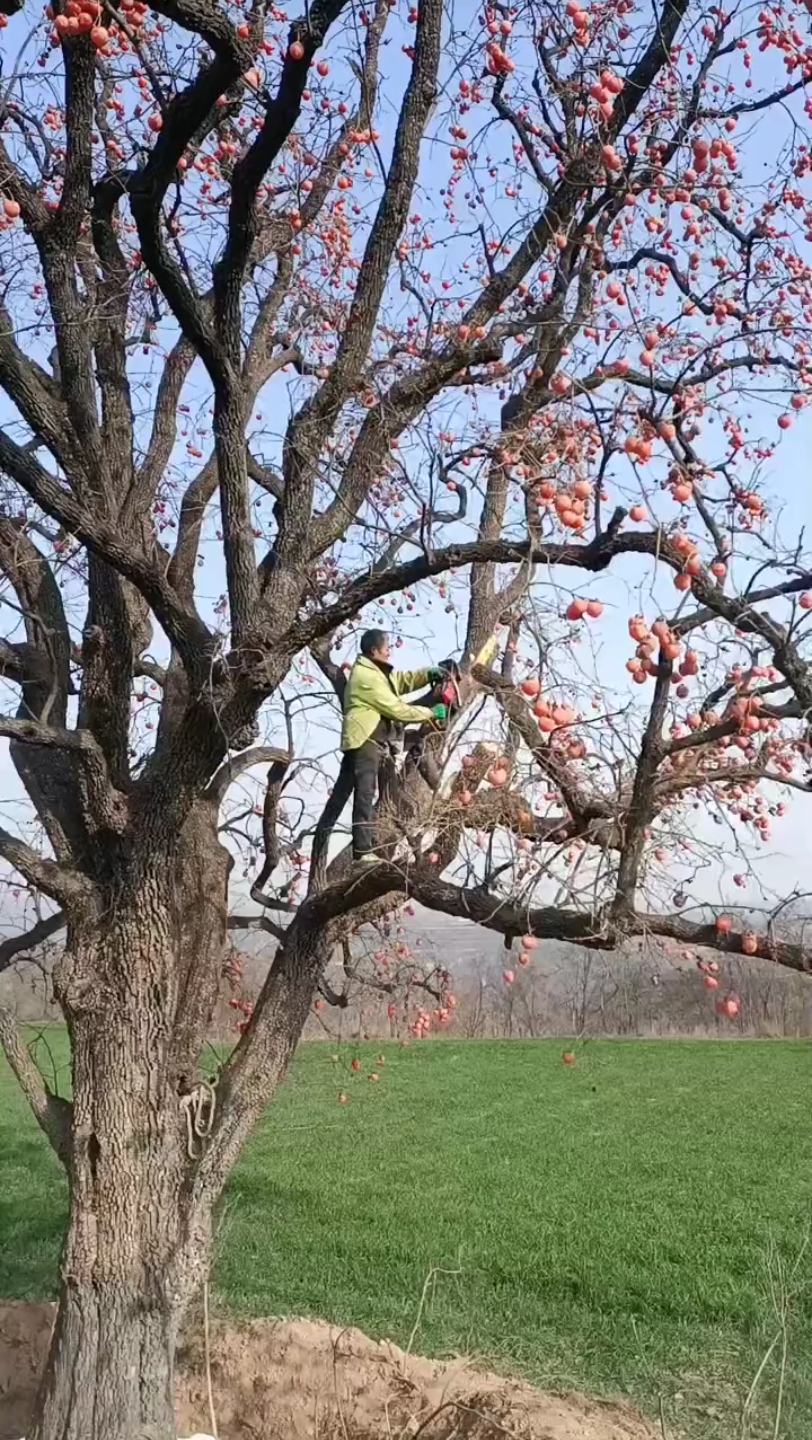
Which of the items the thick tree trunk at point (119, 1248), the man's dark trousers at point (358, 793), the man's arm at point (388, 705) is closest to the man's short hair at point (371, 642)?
the man's arm at point (388, 705)

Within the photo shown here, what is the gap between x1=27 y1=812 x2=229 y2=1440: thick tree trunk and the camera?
12.8ft

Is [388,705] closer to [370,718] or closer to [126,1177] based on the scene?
[370,718]

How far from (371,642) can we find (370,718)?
0.39 meters

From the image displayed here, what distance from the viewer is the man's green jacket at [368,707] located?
177 inches

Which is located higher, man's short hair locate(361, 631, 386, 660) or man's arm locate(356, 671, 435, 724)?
man's short hair locate(361, 631, 386, 660)

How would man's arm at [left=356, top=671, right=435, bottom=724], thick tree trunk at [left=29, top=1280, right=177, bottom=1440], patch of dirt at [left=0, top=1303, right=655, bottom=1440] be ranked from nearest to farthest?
1. thick tree trunk at [left=29, top=1280, right=177, bottom=1440]
2. man's arm at [left=356, top=671, right=435, bottom=724]
3. patch of dirt at [left=0, top=1303, right=655, bottom=1440]

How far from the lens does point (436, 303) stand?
4.58 metres

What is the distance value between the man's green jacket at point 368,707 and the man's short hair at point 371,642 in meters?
0.15

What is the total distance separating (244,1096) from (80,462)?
2419 millimetres

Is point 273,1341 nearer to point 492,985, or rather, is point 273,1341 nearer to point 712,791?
point 712,791

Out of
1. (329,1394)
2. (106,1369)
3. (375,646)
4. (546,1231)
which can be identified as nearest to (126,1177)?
(106,1369)

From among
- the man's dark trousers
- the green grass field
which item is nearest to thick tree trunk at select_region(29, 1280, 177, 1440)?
the green grass field

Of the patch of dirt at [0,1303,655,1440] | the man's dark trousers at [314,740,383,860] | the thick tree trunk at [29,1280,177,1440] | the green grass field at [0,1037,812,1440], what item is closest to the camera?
the thick tree trunk at [29,1280,177,1440]

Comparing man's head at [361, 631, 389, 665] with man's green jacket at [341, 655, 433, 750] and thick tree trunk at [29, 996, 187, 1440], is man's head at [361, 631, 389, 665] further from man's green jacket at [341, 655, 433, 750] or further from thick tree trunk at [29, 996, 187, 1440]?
thick tree trunk at [29, 996, 187, 1440]
